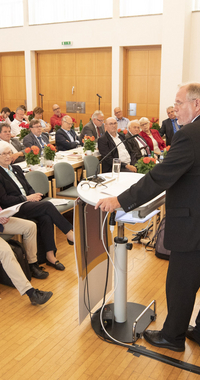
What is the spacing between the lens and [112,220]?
95.8 inches

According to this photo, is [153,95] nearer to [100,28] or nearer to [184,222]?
[100,28]

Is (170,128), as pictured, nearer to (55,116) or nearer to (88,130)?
(88,130)

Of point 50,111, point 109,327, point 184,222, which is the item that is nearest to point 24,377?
point 109,327

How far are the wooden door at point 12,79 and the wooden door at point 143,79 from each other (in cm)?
371

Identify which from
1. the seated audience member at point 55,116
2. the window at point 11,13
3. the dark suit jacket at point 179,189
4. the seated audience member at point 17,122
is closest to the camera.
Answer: the dark suit jacket at point 179,189

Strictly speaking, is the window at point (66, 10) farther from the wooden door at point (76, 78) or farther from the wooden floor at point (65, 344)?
the wooden floor at point (65, 344)

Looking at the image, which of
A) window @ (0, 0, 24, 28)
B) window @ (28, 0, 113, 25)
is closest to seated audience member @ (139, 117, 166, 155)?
window @ (28, 0, 113, 25)

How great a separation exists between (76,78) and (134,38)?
90.1 inches

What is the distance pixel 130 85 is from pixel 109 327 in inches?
354

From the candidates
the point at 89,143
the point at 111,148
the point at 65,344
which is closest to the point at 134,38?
the point at 89,143

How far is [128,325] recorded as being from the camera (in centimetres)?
288

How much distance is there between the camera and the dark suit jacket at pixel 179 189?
6.98ft

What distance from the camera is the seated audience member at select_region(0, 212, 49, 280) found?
3.60 meters

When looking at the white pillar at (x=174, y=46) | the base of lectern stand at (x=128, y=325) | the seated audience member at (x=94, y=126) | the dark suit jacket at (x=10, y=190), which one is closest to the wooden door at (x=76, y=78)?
the white pillar at (x=174, y=46)
